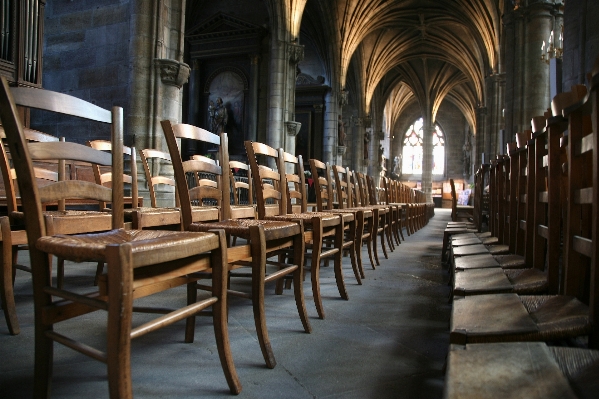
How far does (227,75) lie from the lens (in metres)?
12.9

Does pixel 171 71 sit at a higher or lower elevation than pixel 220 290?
higher

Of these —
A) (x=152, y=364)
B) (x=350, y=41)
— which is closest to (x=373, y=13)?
(x=350, y=41)

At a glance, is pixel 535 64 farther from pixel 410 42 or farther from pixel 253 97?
pixel 410 42

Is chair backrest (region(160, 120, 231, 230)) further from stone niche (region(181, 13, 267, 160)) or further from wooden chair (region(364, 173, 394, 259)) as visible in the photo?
stone niche (region(181, 13, 267, 160))

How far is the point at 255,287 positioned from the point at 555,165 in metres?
1.36

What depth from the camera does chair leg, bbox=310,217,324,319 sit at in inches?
97.0

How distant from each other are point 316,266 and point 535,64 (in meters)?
7.78

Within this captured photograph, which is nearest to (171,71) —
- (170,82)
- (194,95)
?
(170,82)

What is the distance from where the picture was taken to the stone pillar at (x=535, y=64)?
8.05 meters

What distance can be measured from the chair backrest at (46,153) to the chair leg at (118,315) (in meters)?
0.41

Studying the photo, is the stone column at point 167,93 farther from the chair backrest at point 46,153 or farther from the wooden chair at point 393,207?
the chair backrest at point 46,153

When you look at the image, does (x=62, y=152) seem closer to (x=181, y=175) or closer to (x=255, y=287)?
(x=181, y=175)

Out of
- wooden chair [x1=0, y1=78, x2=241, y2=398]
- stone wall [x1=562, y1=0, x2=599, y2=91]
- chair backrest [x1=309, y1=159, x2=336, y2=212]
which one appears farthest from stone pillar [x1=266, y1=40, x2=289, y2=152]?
wooden chair [x1=0, y1=78, x2=241, y2=398]

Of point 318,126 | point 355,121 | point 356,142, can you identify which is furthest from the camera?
point 356,142
